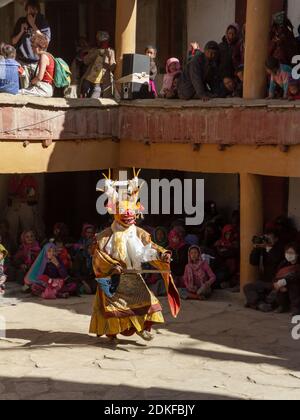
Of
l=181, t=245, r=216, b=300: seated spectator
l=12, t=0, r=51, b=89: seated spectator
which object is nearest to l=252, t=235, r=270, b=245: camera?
l=181, t=245, r=216, b=300: seated spectator

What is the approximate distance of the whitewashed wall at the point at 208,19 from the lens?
1764cm

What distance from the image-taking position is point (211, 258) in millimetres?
15789

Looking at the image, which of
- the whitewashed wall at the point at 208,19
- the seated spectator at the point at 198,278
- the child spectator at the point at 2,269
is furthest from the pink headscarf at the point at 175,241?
the whitewashed wall at the point at 208,19

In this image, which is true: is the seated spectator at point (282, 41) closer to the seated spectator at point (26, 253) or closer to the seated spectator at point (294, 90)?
the seated spectator at point (294, 90)

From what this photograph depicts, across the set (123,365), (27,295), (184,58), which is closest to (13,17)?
(184,58)

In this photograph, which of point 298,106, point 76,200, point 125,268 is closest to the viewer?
point 125,268

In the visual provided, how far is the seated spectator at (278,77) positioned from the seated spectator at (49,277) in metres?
4.22

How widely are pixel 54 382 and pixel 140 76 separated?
6.71 meters

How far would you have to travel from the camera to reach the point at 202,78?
51.7ft

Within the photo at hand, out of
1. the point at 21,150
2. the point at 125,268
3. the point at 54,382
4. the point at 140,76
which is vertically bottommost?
the point at 54,382

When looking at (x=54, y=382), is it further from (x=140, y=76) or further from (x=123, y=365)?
(x=140, y=76)

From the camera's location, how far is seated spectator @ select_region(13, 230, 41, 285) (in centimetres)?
1653

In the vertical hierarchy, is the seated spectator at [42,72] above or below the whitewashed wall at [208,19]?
below

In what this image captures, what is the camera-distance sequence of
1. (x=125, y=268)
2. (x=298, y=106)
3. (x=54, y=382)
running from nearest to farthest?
(x=54, y=382), (x=125, y=268), (x=298, y=106)
